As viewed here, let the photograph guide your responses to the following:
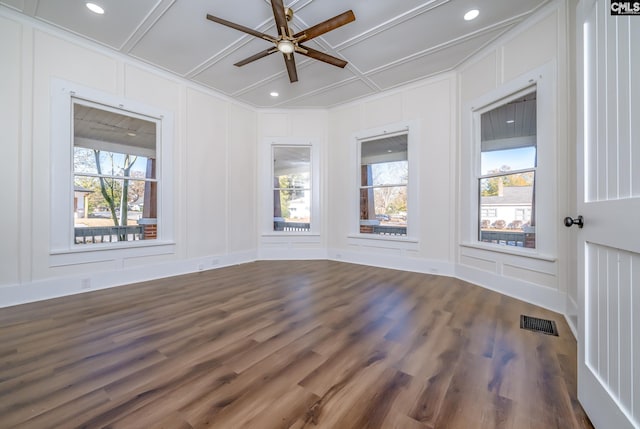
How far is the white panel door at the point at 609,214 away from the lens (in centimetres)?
95

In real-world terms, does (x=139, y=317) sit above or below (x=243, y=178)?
below

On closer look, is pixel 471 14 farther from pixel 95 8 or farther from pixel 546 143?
pixel 95 8

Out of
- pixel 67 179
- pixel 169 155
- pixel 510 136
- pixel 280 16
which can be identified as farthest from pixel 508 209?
pixel 67 179

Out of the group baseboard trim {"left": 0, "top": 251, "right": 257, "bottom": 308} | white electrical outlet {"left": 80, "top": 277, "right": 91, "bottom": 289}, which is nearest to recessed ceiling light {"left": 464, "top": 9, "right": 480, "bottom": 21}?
baseboard trim {"left": 0, "top": 251, "right": 257, "bottom": 308}

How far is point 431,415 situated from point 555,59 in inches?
143

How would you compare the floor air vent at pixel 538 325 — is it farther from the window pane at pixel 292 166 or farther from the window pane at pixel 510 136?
the window pane at pixel 292 166

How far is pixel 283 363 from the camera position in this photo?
1.69 meters

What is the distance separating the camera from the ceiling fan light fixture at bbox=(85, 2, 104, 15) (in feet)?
8.79

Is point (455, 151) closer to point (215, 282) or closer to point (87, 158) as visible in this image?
point (215, 282)

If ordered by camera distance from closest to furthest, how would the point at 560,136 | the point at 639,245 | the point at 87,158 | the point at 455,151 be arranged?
the point at 639,245
the point at 560,136
the point at 87,158
the point at 455,151

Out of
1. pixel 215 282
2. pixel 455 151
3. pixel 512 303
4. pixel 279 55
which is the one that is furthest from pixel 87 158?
pixel 512 303

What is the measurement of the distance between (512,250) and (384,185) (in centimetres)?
231

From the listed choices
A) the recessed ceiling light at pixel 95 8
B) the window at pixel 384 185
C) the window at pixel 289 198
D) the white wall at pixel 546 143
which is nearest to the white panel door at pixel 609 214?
the white wall at pixel 546 143

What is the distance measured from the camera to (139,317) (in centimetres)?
243
